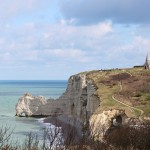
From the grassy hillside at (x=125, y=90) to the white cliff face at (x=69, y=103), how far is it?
2.07m

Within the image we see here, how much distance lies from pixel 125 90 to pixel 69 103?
71.0ft

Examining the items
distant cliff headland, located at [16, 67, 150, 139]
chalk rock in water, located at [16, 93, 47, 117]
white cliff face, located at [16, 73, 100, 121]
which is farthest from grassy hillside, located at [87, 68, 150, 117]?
chalk rock in water, located at [16, 93, 47, 117]

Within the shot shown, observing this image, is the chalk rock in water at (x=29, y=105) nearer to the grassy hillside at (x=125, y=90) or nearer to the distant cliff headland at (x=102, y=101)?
the distant cliff headland at (x=102, y=101)

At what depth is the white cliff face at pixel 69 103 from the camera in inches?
2980

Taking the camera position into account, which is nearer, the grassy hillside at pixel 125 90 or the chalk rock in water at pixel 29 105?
the grassy hillside at pixel 125 90

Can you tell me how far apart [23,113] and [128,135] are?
62.7 metres

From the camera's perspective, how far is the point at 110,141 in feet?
112

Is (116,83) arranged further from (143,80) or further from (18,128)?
(18,128)

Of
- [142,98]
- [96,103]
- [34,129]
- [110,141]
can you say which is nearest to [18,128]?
[34,129]

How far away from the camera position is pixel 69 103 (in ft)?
294

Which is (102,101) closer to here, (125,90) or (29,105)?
(125,90)

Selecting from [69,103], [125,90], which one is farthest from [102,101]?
[69,103]

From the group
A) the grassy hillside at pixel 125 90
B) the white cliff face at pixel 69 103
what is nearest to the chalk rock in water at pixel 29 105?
the white cliff face at pixel 69 103

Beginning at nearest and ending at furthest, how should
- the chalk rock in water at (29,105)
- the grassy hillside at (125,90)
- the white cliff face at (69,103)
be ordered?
the grassy hillside at (125,90)
the white cliff face at (69,103)
the chalk rock in water at (29,105)
